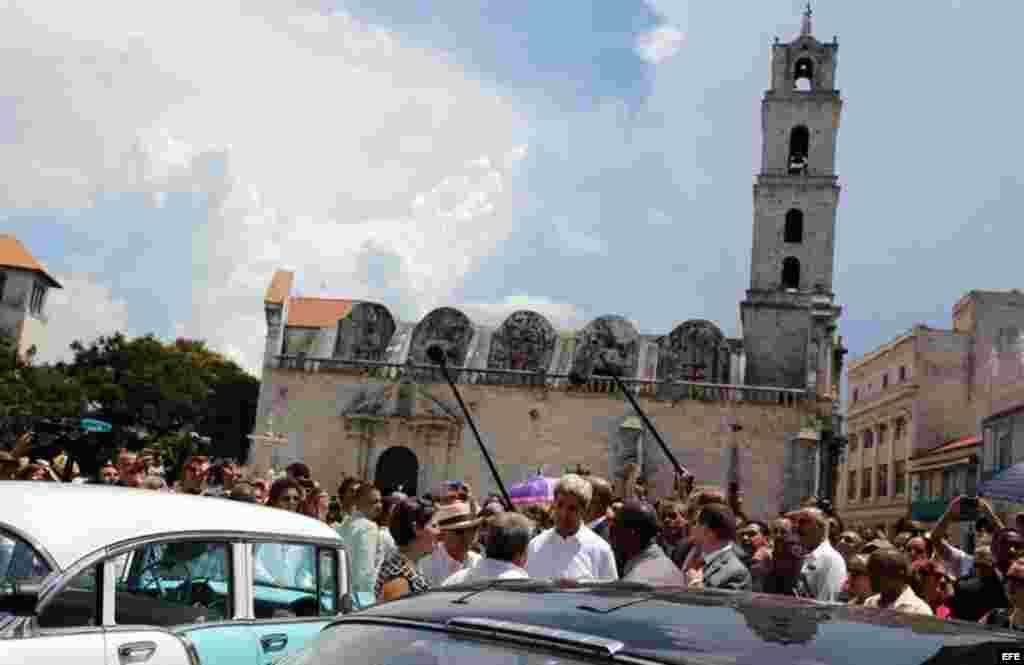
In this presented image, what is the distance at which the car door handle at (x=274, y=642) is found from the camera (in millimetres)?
5211

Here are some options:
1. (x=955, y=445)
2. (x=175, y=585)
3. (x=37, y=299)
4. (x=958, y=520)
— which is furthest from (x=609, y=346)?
(x=37, y=299)

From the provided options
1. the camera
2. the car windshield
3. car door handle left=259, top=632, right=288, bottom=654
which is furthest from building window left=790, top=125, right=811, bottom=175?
the car windshield

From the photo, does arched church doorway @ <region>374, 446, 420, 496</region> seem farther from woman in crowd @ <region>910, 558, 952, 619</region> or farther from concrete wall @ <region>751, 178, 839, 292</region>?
woman in crowd @ <region>910, 558, 952, 619</region>

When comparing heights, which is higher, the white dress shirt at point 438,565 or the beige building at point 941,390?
the beige building at point 941,390

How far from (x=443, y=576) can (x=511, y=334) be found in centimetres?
3403

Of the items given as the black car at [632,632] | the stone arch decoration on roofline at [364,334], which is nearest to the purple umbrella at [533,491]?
the black car at [632,632]

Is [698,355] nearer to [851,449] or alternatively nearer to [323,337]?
[323,337]

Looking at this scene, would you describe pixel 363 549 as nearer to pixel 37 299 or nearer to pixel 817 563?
pixel 817 563

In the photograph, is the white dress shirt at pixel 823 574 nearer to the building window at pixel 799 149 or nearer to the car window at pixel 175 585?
the car window at pixel 175 585

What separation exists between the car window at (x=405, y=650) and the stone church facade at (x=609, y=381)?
35008mm

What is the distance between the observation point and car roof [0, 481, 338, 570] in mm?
4324

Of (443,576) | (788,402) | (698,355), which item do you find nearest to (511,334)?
(698,355)

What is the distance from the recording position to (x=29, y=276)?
65438mm

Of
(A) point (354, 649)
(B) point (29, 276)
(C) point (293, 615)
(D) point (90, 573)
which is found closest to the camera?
(A) point (354, 649)
